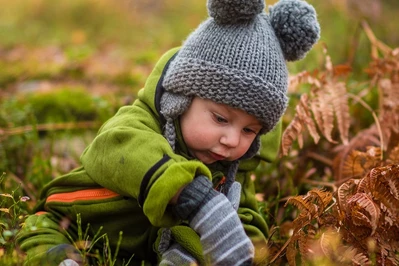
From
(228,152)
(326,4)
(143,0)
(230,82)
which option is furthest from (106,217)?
(143,0)

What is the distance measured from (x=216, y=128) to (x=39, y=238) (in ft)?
3.03

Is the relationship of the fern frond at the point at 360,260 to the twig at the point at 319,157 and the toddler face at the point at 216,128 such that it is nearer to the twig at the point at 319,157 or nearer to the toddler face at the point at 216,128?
the toddler face at the point at 216,128

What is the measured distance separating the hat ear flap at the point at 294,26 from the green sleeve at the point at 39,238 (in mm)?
1345

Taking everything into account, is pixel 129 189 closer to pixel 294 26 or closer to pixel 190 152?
pixel 190 152

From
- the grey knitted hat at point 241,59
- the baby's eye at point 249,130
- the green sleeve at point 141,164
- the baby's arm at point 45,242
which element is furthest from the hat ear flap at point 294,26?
the baby's arm at point 45,242

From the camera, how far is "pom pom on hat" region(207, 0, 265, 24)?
2.51m

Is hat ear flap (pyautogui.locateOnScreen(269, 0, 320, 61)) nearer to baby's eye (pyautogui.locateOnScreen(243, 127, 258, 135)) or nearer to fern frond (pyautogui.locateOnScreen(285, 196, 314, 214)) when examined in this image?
baby's eye (pyautogui.locateOnScreen(243, 127, 258, 135))

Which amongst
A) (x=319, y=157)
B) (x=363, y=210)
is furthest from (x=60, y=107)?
(x=363, y=210)

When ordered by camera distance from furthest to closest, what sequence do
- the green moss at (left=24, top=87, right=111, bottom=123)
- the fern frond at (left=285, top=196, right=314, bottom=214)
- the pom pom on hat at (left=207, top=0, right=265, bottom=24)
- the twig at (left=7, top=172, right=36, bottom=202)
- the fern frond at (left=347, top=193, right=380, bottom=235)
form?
the green moss at (left=24, top=87, right=111, bottom=123) < the twig at (left=7, top=172, right=36, bottom=202) < the pom pom on hat at (left=207, top=0, right=265, bottom=24) < the fern frond at (left=285, top=196, right=314, bottom=214) < the fern frond at (left=347, top=193, right=380, bottom=235)

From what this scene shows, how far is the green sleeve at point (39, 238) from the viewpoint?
249 centimetres

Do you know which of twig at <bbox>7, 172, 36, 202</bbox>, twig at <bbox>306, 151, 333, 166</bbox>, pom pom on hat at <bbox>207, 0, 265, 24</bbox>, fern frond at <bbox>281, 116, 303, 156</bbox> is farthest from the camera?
twig at <bbox>306, 151, 333, 166</bbox>

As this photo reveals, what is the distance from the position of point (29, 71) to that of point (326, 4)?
4149mm

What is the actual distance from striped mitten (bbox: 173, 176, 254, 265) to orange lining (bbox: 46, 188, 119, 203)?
1.76 ft

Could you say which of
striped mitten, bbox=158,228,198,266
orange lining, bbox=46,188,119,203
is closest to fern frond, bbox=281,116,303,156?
striped mitten, bbox=158,228,198,266
